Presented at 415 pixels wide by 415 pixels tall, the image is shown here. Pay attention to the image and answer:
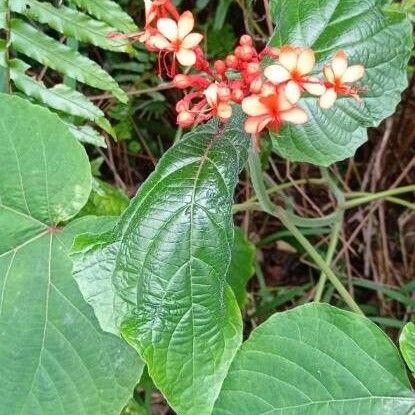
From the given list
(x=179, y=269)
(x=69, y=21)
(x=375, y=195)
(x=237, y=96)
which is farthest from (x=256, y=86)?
(x=375, y=195)

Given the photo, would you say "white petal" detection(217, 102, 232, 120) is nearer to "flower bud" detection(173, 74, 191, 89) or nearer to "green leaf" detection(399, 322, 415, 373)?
"flower bud" detection(173, 74, 191, 89)

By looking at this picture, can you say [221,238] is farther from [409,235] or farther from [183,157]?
[409,235]

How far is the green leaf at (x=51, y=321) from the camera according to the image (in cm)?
108

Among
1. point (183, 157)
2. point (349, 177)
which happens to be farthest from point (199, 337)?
point (349, 177)

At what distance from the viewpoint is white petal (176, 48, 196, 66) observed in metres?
0.86

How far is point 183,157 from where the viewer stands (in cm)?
99

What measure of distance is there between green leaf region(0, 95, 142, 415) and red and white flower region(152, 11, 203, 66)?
27 centimetres

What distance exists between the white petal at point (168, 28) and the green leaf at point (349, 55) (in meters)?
0.26

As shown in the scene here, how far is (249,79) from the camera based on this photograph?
2.85 ft

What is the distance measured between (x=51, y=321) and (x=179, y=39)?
0.46m

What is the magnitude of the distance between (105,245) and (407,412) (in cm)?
47

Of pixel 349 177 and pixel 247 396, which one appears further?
pixel 349 177

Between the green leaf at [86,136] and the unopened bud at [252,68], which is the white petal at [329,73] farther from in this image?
the green leaf at [86,136]

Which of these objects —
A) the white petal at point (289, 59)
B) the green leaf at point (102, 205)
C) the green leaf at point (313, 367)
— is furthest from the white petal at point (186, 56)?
the green leaf at point (102, 205)
